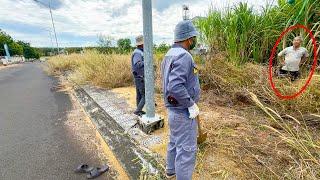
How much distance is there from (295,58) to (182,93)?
12.7 ft

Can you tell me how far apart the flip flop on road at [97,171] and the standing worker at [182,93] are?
113 cm

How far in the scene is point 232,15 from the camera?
20.5 feet

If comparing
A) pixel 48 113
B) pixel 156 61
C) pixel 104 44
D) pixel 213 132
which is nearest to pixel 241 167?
pixel 213 132

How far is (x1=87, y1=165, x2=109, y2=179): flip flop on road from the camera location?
3049 mm

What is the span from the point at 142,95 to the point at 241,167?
8.96 ft

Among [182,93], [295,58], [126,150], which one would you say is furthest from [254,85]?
[182,93]

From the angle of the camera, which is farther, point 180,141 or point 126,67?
point 126,67

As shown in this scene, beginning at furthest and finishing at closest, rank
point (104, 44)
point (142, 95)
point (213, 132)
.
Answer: point (104, 44)
point (142, 95)
point (213, 132)

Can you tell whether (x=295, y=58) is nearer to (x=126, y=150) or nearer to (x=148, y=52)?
(x=148, y=52)

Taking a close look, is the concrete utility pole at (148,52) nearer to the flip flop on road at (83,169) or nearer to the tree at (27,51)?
the flip flop on road at (83,169)

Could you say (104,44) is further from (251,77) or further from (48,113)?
(251,77)

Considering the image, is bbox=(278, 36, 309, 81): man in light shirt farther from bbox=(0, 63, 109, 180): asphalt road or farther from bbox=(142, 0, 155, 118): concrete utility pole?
bbox=(0, 63, 109, 180): asphalt road

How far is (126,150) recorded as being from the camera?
141 inches

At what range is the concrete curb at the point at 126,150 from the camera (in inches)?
116
